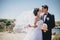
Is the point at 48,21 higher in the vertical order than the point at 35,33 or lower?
higher

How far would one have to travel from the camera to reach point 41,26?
1939 mm

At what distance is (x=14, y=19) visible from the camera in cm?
198

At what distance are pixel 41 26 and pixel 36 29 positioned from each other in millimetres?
74

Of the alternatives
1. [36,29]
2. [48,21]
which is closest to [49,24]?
[48,21]

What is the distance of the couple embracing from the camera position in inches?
75.9

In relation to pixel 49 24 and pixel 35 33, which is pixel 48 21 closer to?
pixel 49 24

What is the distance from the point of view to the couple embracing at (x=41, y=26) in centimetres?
193

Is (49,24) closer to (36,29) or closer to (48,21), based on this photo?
(48,21)

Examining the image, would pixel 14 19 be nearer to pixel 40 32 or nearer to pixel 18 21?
pixel 18 21

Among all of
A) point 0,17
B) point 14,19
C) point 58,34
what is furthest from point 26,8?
point 58,34

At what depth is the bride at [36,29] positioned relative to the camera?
1.92 m

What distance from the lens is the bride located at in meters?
1.92

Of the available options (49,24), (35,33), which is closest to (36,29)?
(35,33)

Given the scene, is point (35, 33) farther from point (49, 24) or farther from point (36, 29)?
point (49, 24)
